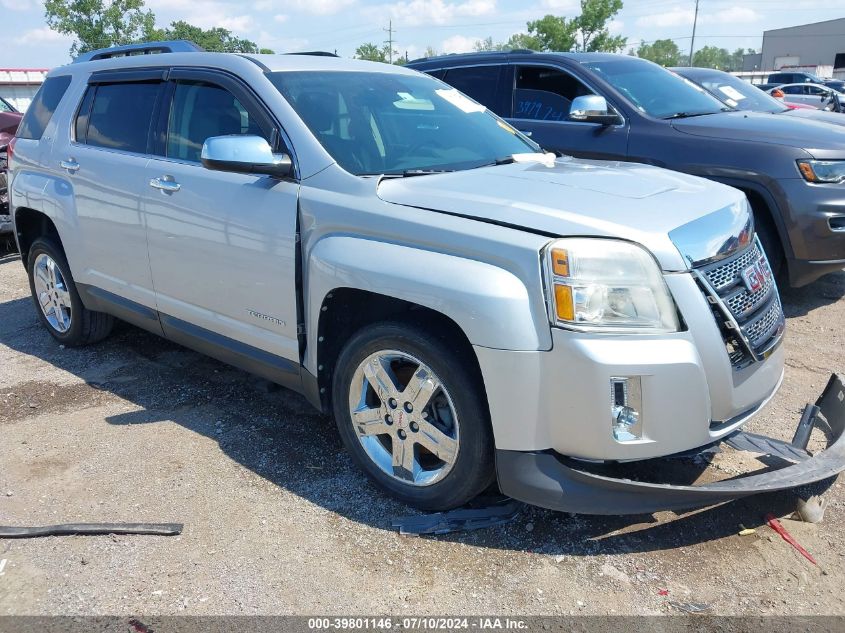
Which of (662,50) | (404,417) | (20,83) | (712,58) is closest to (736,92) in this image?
(404,417)

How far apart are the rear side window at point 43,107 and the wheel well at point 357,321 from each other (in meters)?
3.07

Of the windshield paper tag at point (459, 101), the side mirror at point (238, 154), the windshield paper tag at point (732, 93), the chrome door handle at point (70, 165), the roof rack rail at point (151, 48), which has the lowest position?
the chrome door handle at point (70, 165)

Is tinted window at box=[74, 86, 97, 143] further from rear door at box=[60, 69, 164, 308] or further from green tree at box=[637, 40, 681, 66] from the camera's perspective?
green tree at box=[637, 40, 681, 66]

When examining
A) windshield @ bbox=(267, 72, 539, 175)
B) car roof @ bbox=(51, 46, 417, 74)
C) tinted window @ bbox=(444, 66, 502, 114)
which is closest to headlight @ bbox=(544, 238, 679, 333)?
windshield @ bbox=(267, 72, 539, 175)

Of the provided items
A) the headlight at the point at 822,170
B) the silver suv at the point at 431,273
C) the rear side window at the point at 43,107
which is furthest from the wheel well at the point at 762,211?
the rear side window at the point at 43,107

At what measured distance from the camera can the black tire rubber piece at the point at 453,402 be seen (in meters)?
2.78

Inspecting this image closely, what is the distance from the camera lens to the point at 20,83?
43.6m

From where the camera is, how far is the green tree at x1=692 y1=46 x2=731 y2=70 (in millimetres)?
114162

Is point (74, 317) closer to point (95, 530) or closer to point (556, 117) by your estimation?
point (95, 530)

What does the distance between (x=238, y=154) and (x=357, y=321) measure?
89 cm

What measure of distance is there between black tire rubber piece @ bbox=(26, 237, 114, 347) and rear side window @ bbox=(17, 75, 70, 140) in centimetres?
77

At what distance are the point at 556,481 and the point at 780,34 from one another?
82958mm

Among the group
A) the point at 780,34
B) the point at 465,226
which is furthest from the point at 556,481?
the point at 780,34

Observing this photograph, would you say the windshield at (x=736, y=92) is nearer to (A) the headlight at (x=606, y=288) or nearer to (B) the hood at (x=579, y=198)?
(B) the hood at (x=579, y=198)
